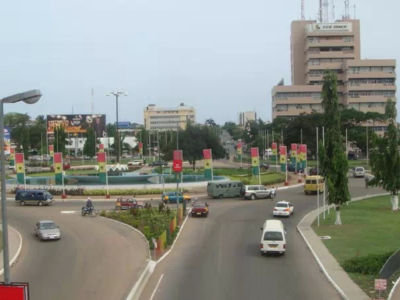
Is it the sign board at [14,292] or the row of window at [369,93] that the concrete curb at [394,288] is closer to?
the sign board at [14,292]

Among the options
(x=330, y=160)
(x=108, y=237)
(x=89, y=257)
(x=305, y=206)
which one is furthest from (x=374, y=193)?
(x=89, y=257)

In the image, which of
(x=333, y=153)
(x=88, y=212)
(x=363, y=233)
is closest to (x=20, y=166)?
(x=88, y=212)

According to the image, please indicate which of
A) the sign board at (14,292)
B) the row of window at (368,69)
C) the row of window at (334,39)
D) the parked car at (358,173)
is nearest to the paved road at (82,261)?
the sign board at (14,292)

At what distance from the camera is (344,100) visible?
125500 millimetres

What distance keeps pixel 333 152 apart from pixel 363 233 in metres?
7.01

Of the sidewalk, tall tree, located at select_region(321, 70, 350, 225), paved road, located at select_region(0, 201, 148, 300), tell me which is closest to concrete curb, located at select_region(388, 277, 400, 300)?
the sidewalk

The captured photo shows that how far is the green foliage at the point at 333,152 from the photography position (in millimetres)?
36656

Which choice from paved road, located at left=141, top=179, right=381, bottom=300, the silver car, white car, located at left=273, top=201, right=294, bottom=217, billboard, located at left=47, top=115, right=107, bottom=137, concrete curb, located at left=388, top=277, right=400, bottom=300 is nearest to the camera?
concrete curb, located at left=388, top=277, right=400, bottom=300

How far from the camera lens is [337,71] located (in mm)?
127875

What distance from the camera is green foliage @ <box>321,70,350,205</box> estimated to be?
36.7m

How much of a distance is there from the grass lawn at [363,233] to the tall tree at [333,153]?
2032mm

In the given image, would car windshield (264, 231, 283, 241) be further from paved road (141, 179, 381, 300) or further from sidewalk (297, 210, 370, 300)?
sidewalk (297, 210, 370, 300)

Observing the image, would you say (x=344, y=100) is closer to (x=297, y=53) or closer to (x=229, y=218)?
(x=297, y=53)

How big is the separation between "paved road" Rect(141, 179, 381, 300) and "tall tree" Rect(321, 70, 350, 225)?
3.83 metres
